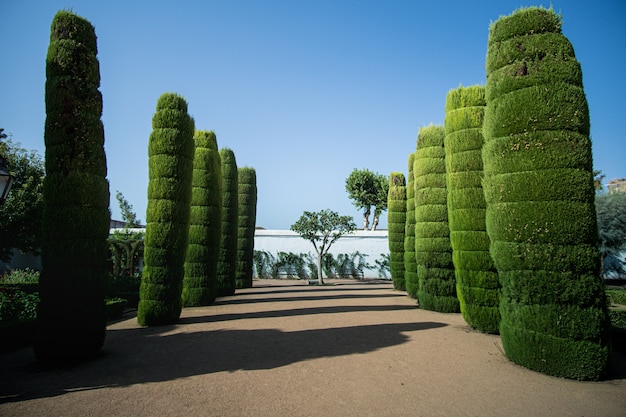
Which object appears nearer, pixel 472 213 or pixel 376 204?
pixel 472 213

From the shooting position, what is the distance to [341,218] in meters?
29.4

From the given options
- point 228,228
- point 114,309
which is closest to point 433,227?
point 228,228

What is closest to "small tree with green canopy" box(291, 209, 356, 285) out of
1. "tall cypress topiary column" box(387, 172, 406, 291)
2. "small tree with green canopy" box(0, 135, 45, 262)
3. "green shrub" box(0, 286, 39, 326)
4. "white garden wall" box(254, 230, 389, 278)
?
"white garden wall" box(254, 230, 389, 278)

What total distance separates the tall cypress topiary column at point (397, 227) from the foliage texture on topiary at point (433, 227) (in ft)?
21.6

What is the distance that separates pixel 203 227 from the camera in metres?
14.5

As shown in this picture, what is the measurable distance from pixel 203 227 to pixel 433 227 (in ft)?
28.4

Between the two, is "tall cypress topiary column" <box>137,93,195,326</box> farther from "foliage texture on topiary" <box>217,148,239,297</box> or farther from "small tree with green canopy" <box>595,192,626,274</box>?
"small tree with green canopy" <box>595,192,626,274</box>

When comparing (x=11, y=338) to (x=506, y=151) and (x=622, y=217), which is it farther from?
(x=622, y=217)

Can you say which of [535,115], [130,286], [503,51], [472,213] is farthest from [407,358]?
[130,286]

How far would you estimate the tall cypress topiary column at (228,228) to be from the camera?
18.1 meters

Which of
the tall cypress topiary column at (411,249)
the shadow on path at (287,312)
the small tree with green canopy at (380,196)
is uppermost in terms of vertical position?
the small tree with green canopy at (380,196)

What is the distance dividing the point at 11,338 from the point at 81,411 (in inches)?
193

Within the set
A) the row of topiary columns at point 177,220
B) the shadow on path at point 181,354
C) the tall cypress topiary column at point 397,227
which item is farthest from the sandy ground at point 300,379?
the tall cypress topiary column at point 397,227

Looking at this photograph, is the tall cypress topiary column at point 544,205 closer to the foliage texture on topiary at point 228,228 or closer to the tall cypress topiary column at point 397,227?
the tall cypress topiary column at point 397,227
